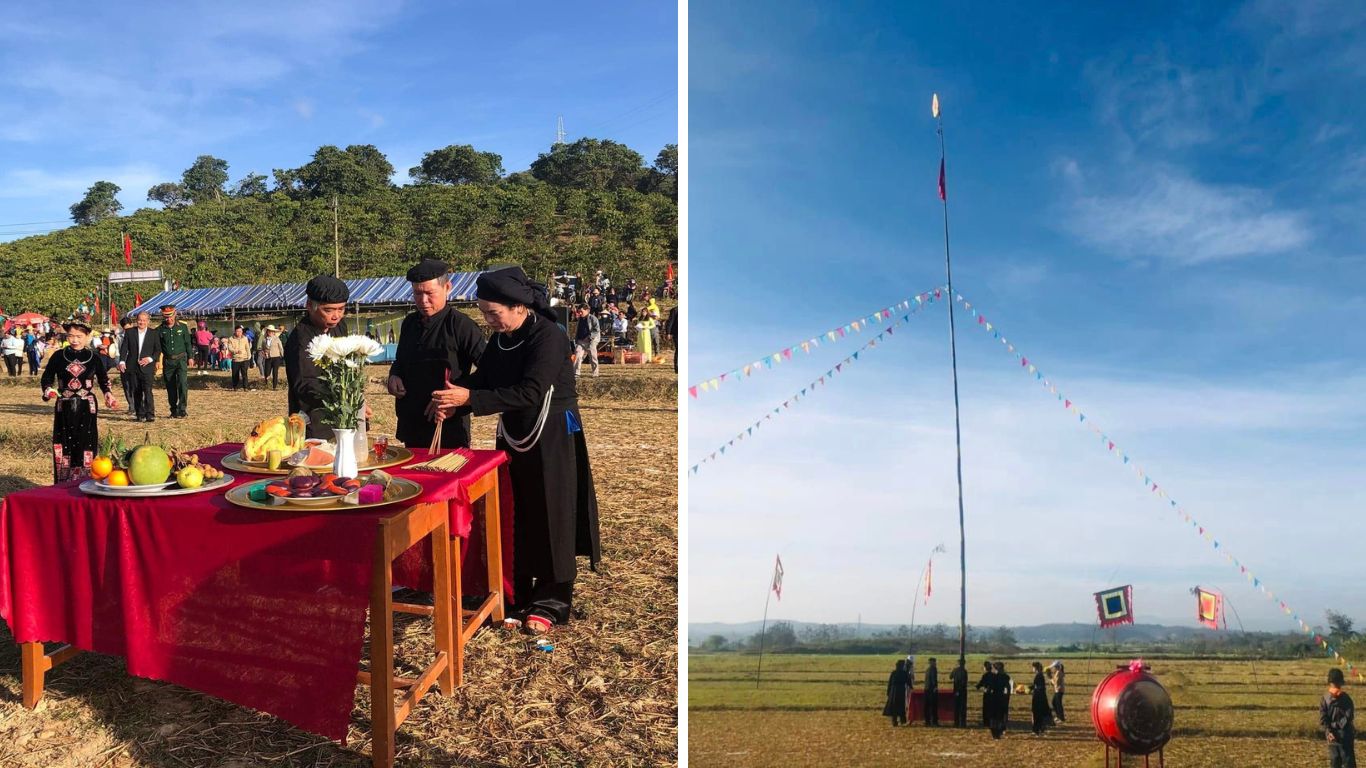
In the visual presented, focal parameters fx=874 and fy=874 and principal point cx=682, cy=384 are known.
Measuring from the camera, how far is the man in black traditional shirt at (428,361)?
4477 millimetres

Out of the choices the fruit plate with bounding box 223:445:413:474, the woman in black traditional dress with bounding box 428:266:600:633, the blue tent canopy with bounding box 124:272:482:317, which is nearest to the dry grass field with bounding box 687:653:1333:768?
the woman in black traditional dress with bounding box 428:266:600:633

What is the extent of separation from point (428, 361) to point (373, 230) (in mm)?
65007

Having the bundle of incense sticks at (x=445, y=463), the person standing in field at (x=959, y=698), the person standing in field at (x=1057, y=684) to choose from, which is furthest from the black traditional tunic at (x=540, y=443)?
the person standing in field at (x=959, y=698)

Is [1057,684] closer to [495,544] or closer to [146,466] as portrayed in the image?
[495,544]

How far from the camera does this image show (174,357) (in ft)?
45.1

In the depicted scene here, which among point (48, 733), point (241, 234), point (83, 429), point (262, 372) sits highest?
point (241, 234)

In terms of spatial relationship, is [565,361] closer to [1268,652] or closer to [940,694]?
[940,694]

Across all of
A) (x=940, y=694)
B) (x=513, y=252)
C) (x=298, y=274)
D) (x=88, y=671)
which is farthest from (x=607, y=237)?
(x=88, y=671)

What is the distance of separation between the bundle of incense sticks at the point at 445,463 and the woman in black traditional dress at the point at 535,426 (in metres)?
0.25

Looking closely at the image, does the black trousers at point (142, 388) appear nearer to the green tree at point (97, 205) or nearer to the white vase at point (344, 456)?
the white vase at point (344, 456)

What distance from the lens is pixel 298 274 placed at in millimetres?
58406

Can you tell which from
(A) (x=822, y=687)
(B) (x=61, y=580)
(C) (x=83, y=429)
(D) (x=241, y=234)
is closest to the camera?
(B) (x=61, y=580)

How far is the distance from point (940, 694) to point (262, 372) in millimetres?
19924

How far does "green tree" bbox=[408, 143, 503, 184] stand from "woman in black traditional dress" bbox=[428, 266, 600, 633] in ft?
287
